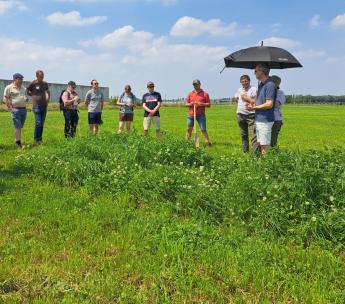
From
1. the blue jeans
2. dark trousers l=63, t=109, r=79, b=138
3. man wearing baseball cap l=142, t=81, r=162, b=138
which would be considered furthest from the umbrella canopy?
the blue jeans

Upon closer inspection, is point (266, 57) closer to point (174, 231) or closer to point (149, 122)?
point (174, 231)

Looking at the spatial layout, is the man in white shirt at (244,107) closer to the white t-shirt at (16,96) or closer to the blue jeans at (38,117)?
the blue jeans at (38,117)

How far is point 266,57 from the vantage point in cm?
817

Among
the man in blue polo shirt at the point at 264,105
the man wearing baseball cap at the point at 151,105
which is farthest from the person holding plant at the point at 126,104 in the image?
the man in blue polo shirt at the point at 264,105

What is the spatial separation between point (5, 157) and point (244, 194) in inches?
245

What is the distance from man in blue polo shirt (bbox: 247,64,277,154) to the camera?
24.0 ft

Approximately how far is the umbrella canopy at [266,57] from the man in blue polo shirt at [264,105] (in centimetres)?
83

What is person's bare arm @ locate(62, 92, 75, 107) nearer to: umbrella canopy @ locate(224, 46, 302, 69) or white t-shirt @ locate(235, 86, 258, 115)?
white t-shirt @ locate(235, 86, 258, 115)

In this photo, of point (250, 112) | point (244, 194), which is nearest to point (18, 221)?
point (244, 194)

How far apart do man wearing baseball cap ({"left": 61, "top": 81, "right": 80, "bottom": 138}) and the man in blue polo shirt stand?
6.19 meters

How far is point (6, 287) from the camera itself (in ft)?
11.9

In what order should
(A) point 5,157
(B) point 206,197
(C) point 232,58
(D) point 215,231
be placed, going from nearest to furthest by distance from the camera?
(D) point 215,231 < (B) point 206,197 < (C) point 232,58 < (A) point 5,157

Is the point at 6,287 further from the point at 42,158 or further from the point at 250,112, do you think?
the point at 250,112

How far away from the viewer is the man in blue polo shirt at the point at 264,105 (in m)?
7.30
